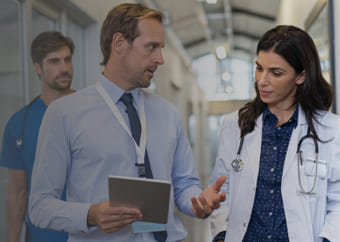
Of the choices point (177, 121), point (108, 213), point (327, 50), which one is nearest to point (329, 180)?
point (177, 121)

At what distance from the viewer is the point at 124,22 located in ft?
5.80

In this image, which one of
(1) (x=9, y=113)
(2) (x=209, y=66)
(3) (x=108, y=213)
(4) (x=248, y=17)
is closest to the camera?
(3) (x=108, y=213)

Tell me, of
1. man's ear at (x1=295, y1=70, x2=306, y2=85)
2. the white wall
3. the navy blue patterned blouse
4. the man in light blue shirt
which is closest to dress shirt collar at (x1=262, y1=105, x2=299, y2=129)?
the navy blue patterned blouse

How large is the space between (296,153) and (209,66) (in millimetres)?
18168

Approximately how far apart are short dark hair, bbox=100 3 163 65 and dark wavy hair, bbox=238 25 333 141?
20.4 inches

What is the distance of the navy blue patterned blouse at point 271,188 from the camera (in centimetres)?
180

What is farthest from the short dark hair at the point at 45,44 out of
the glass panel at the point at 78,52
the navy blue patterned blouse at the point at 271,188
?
the navy blue patterned blouse at the point at 271,188

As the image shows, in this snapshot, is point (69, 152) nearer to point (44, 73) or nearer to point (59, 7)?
point (44, 73)

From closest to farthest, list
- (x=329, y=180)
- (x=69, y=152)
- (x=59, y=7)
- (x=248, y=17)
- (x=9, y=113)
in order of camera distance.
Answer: (x=69, y=152) < (x=329, y=180) < (x=9, y=113) < (x=59, y=7) < (x=248, y=17)

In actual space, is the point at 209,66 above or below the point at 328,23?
above

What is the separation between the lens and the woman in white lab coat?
1812mm

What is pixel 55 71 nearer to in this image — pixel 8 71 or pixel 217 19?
pixel 8 71

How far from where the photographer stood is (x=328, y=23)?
2.82m

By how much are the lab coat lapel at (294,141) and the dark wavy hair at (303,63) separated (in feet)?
0.08
